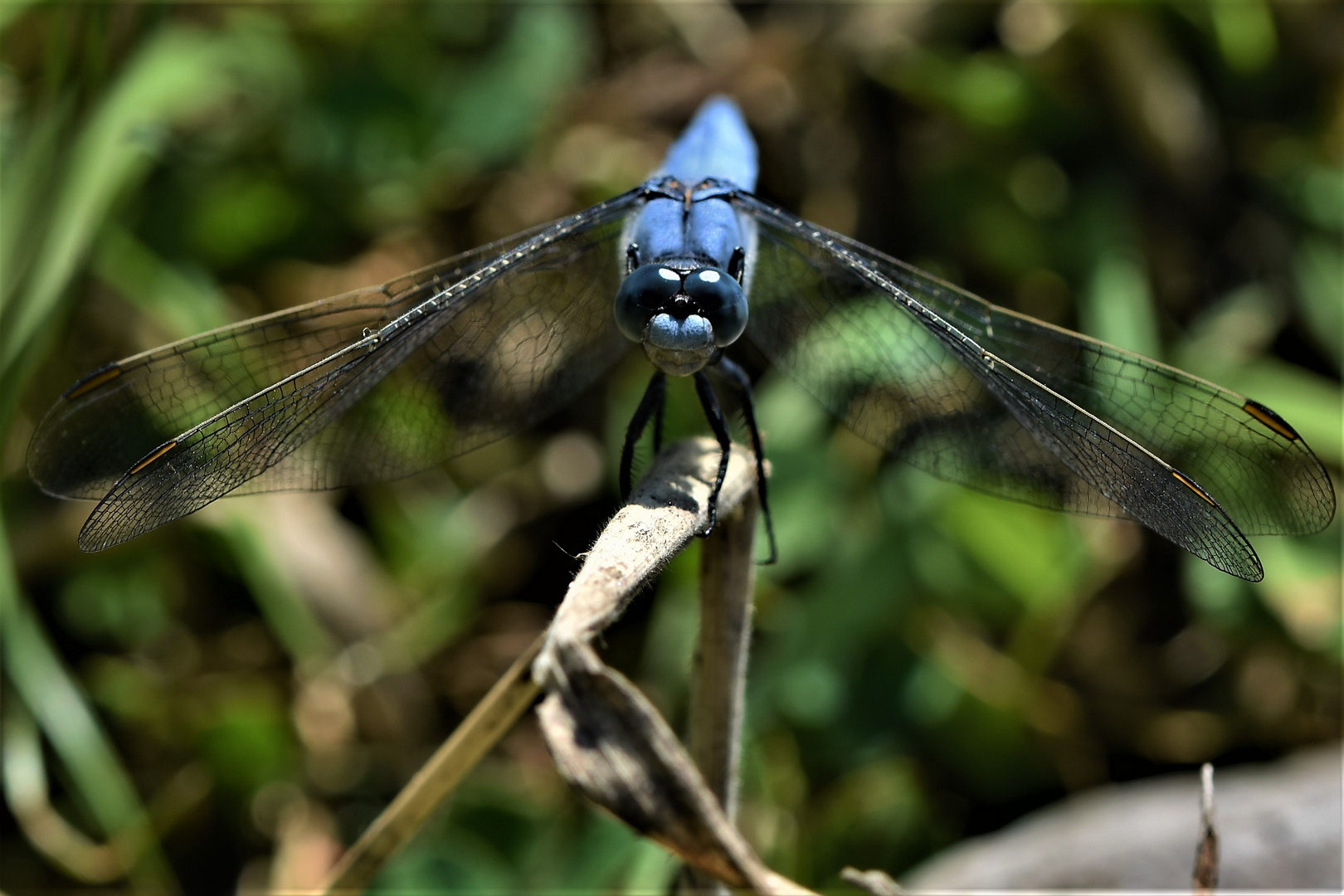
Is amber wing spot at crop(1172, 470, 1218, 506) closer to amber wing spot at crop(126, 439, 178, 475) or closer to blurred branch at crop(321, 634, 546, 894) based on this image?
blurred branch at crop(321, 634, 546, 894)

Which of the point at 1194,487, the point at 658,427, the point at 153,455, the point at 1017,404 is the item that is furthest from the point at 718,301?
the point at 153,455

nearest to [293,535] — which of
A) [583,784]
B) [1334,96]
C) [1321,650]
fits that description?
[583,784]

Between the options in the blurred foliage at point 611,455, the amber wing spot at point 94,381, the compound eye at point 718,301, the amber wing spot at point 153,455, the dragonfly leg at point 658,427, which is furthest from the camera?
the blurred foliage at point 611,455

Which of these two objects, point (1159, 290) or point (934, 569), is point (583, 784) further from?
point (1159, 290)

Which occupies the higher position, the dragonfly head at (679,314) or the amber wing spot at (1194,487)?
the dragonfly head at (679,314)

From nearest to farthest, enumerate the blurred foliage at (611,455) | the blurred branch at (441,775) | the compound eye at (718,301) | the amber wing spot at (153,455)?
1. the blurred branch at (441,775)
2. the amber wing spot at (153,455)
3. the compound eye at (718,301)
4. the blurred foliage at (611,455)

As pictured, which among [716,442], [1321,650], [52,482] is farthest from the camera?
[1321,650]

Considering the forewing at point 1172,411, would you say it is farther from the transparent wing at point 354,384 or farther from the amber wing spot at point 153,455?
the amber wing spot at point 153,455

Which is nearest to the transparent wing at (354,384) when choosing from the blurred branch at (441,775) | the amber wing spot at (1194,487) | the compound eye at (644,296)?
the compound eye at (644,296)
